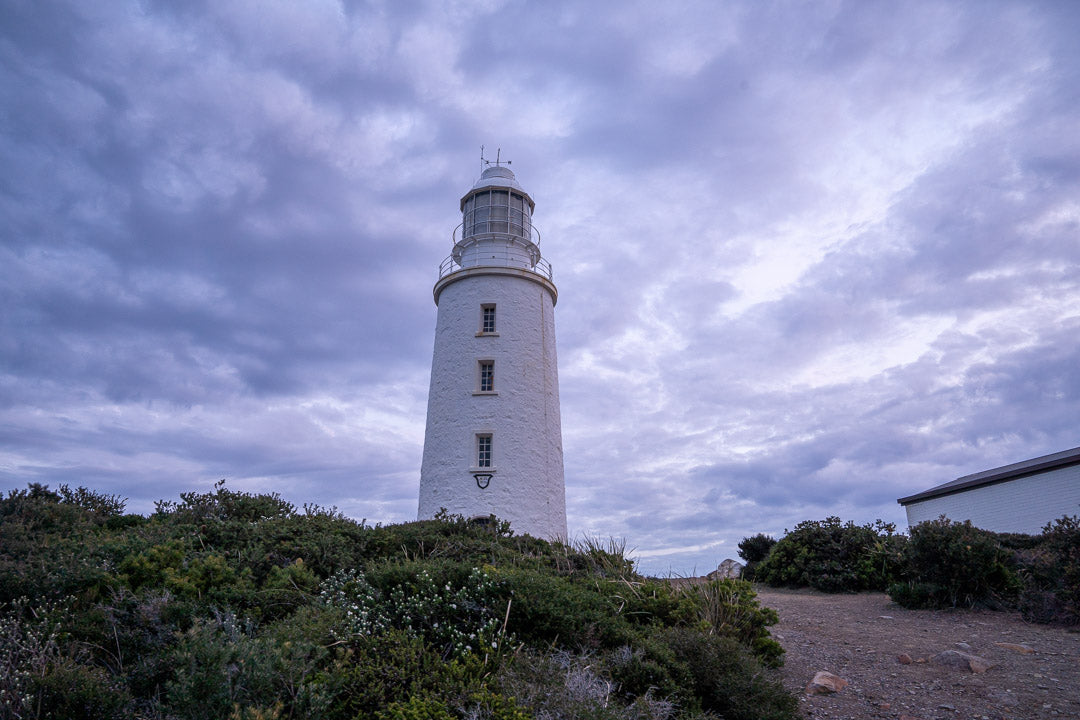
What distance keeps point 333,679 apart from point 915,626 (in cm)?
901

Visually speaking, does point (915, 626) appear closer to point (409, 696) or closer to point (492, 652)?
point (492, 652)

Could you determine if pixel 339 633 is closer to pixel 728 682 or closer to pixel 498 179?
pixel 728 682

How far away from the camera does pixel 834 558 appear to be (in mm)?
14578

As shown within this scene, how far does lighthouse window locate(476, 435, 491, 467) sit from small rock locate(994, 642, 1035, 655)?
12.5 m

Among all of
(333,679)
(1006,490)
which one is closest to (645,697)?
(333,679)

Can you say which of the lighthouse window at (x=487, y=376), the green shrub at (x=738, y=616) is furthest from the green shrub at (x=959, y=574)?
the lighthouse window at (x=487, y=376)

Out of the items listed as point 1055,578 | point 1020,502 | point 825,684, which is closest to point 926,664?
point 825,684

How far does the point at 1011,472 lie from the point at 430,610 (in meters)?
22.4

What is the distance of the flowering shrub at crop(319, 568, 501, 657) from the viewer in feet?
18.9

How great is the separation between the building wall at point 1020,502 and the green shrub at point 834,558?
508 cm

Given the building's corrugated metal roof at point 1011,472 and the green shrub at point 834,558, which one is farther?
the building's corrugated metal roof at point 1011,472

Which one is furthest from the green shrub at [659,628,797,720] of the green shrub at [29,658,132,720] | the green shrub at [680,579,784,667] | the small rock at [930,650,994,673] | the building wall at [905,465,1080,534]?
the building wall at [905,465,1080,534]

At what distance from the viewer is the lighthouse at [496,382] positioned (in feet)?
60.1

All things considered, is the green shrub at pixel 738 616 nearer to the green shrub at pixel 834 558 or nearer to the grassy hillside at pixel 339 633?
the grassy hillside at pixel 339 633
